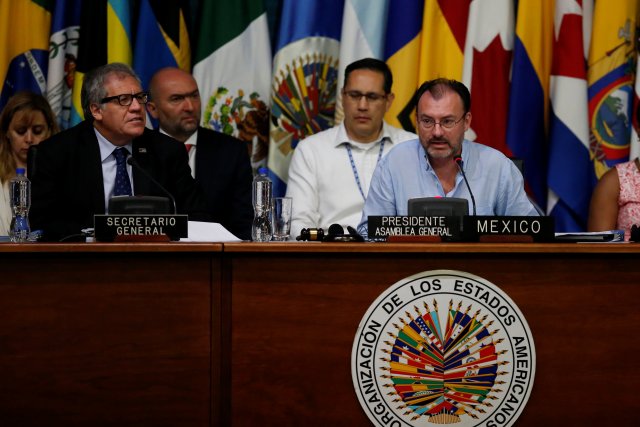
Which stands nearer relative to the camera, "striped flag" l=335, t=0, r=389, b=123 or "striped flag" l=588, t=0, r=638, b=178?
"striped flag" l=588, t=0, r=638, b=178

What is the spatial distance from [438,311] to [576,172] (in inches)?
94.4

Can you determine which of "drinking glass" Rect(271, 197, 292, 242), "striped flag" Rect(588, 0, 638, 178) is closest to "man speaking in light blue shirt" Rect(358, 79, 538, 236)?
"drinking glass" Rect(271, 197, 292, 242)

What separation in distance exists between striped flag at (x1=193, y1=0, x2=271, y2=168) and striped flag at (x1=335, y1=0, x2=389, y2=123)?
437mm

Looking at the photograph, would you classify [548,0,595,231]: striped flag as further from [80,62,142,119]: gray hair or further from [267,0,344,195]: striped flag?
[80,62,142,119]: gray hair

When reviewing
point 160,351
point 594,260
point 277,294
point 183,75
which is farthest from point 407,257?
point 183,75

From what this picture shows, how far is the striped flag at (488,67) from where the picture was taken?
453 centimetres

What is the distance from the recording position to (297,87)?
462 centimetres

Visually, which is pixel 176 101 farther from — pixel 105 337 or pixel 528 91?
pixel 105 337

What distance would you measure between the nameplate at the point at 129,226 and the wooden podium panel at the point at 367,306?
0.23 m

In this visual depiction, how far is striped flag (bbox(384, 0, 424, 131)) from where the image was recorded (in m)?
4.61

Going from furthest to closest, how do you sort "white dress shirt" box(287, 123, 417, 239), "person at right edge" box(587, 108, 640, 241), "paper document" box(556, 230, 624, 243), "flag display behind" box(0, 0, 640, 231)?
"flag display behind" box(0, 0, 640, 231) → "white dress shirt" box(287, 123, 417, 239) → "person at right edge" box(587, 108, 640, 241) → "paper document" box(556, 230, 624, 243)

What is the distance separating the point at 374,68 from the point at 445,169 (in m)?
1.01

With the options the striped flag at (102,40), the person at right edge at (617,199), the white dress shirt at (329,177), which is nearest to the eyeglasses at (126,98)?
the white dress shirt at (329,177)

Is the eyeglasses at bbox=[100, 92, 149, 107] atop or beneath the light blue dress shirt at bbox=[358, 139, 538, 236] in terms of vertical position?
atop
